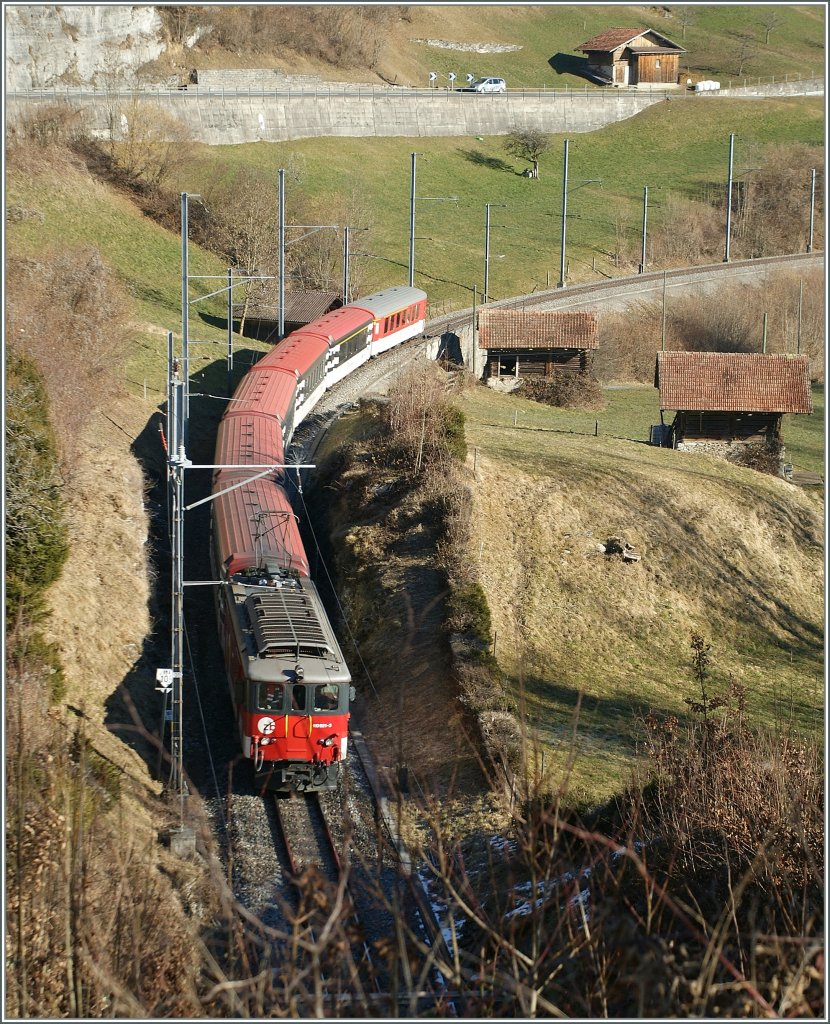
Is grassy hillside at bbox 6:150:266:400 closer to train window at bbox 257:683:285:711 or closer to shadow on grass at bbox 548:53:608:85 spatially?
train window at bbox 257:683:285:711

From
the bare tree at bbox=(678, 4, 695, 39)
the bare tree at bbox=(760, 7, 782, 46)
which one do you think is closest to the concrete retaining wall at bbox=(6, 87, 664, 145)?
the bare tree at bbox=(678, 4, 695, 39)

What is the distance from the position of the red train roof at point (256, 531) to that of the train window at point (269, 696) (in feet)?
13.3

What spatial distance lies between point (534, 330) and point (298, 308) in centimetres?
1225

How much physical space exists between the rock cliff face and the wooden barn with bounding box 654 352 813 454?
46.4 meters

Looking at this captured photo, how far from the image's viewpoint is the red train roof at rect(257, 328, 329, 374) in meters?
41.8

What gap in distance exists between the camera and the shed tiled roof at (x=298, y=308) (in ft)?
186

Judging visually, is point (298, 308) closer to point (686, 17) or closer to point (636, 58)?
point (636, 58)

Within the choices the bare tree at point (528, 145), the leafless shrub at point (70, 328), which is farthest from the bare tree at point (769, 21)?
the leafless shrub at point (70, 328)

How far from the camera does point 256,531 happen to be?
1083 inches

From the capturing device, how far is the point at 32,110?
72.5 metres

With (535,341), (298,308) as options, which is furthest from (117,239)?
(535,341)

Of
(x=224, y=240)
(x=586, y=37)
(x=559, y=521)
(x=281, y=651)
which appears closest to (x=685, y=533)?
(x=559, y=521)

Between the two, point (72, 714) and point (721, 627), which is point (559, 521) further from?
point (72, 714)

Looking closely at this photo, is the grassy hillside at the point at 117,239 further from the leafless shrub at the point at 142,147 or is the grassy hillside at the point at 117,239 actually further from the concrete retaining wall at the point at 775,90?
the concrete retaining wall at the point at 775,90
